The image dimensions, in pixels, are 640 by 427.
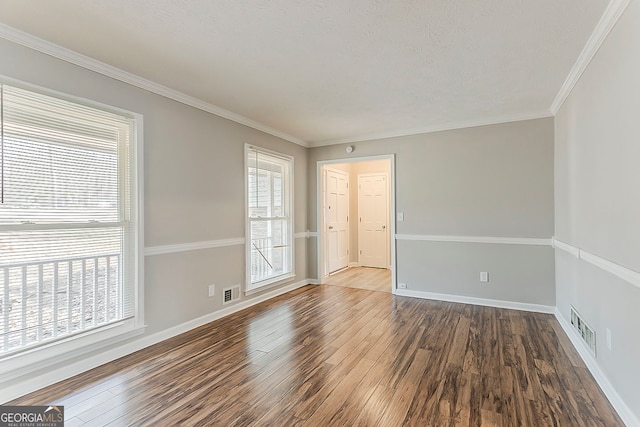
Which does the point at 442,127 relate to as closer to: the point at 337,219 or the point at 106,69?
the point at 337,219

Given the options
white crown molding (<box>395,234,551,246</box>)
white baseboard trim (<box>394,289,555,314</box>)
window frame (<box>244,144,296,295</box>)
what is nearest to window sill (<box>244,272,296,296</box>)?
window frame (<box>244,144,296,295</box>)

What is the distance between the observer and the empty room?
1.89 meters

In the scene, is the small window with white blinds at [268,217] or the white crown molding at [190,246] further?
the small window with white blinds at [268,217]

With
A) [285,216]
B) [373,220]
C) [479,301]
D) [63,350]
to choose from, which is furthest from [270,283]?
[373,220]

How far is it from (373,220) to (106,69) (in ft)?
17.7

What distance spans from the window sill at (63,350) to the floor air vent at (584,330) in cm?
371

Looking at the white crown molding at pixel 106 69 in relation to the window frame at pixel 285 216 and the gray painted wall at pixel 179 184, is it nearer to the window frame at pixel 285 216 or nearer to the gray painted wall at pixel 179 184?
the gray painted wall at pixel 179 184

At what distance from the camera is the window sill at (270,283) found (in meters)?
4.07

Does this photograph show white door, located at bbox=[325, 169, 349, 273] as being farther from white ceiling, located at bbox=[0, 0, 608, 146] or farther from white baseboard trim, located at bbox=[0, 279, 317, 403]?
white ceiling, located at bbox=[0, 0, 608, 146]

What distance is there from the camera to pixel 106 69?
255 cm

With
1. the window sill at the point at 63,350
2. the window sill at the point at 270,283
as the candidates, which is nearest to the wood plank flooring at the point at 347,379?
the window sill at the point at 63,350

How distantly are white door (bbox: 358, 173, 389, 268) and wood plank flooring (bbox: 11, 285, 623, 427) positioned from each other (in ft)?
10.7

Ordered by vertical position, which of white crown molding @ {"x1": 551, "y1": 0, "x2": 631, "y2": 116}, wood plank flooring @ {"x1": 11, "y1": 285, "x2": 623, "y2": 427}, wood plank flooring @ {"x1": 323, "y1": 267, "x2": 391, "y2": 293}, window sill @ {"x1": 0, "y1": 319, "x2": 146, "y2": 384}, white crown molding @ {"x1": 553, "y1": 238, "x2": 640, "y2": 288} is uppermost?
white crown molding @ {"x1": 551, "y1": 0, "x2": 631, "y2": 116}

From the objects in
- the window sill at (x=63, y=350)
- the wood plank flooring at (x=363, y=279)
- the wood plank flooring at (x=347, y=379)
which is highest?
the window sill at (x=63, y=350)
